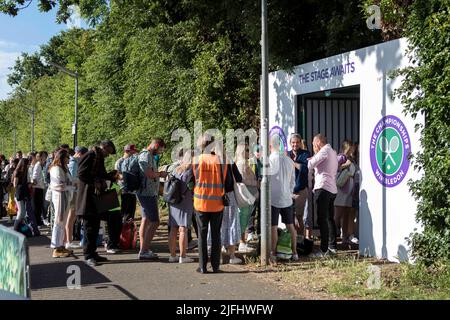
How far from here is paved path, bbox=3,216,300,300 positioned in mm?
7402

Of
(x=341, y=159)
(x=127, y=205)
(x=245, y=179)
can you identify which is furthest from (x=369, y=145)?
(x=127, y=205)

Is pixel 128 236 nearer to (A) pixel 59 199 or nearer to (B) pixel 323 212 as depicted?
(A) pixel 59 199

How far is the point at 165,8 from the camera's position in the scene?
18141mm

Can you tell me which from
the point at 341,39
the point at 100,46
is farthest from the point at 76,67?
the point at 341,39

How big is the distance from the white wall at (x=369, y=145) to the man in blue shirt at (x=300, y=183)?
3.29ft

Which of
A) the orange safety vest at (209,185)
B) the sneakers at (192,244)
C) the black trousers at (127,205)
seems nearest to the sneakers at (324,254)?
the orange safety vest at (209,185)

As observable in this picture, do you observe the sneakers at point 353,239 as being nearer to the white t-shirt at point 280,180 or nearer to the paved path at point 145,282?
the white t-shirt at point 280,180

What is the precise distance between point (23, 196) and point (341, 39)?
7620 millimetres

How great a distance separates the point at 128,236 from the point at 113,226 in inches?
17.4

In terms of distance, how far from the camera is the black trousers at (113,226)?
35.8 ft

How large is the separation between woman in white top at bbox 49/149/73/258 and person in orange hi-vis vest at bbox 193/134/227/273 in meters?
2.72

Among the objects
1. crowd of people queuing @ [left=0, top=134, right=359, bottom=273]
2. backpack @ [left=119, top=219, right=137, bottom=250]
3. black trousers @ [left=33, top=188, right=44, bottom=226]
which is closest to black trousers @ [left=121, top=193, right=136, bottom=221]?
backpack @ [left=119, top=219, right=137, bottom=250]

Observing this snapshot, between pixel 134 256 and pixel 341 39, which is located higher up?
pixel 341 39
